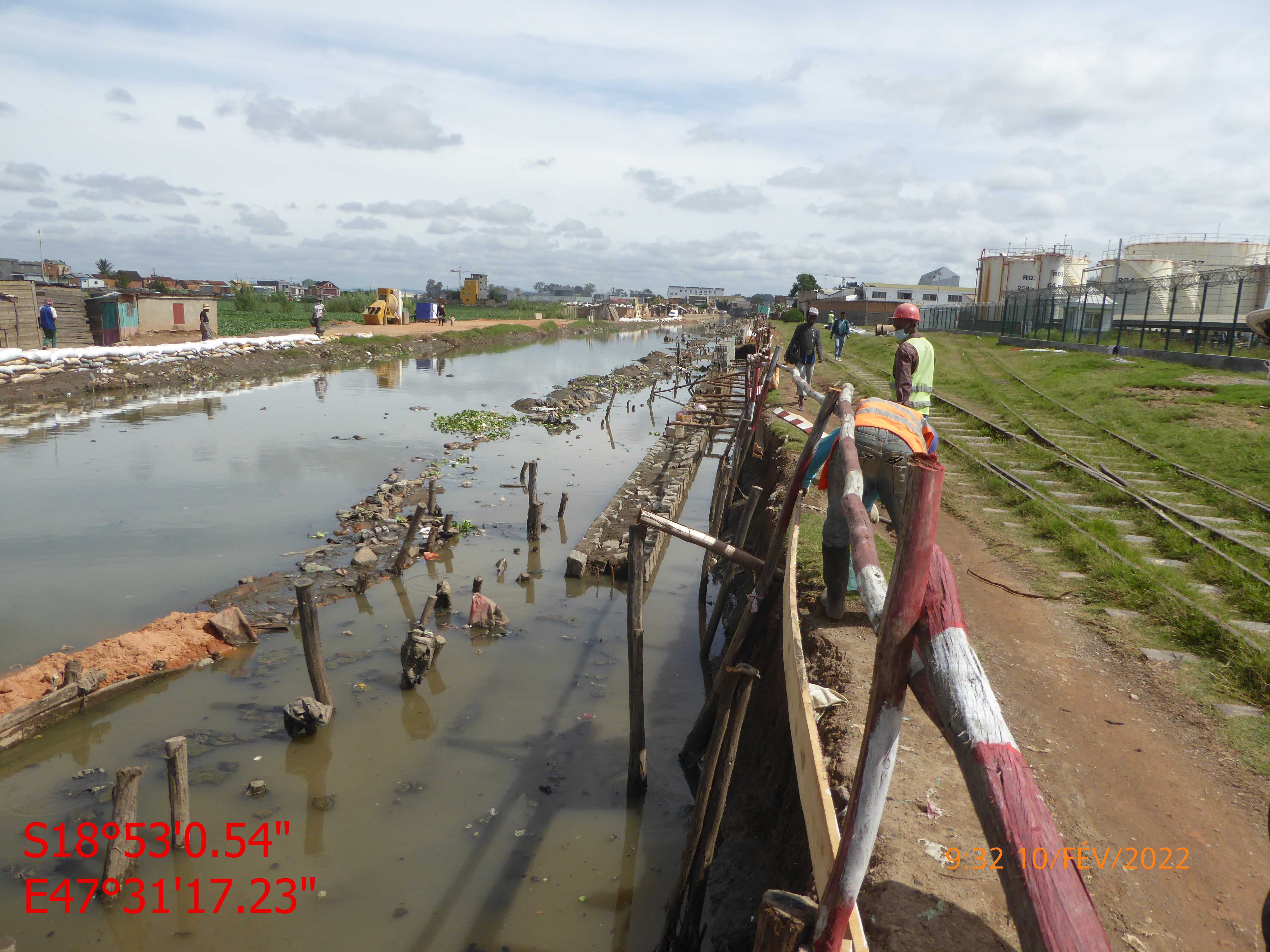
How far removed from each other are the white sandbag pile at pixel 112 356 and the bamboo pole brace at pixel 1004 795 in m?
28.9

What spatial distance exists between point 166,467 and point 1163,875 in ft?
58.0

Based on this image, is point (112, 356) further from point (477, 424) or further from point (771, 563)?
point (771, 563)

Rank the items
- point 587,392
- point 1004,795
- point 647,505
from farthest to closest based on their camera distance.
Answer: point 587,392 < point 647,505 < point 1004,795

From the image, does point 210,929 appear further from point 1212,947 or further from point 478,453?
point 478,453

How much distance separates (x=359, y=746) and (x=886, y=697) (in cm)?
620

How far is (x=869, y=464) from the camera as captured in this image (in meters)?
5.40

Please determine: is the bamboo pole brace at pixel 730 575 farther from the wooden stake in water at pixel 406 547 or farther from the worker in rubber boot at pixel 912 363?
the wooden stake in water at pixel 406 547

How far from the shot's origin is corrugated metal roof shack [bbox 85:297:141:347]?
29.6m

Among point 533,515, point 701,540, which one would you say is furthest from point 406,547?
point 701,540

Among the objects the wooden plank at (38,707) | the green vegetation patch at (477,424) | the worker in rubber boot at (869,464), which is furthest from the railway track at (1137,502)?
the green vegetation patch at (477,424)

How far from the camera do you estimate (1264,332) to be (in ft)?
8.28

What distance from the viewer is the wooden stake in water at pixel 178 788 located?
5023 mm

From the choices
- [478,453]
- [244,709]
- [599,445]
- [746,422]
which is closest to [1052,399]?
[746,422]

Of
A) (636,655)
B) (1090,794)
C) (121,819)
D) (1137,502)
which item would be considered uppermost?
(1137,502)
